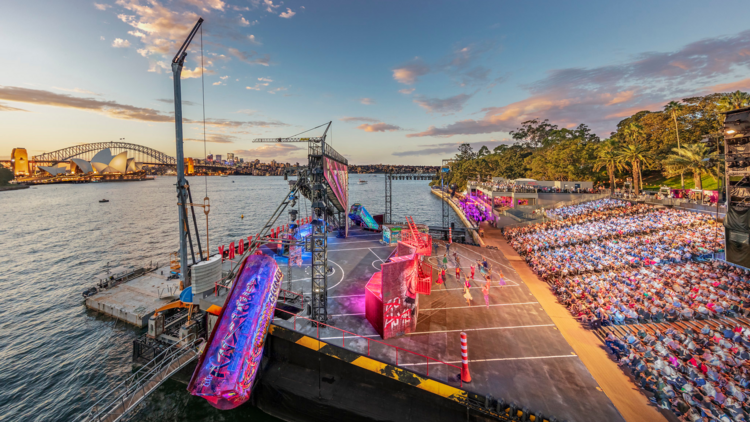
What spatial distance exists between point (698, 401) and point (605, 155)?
60.0m

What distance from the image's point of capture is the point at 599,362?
12.8 meters

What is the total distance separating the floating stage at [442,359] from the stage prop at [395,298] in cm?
52

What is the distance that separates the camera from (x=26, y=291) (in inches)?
1112

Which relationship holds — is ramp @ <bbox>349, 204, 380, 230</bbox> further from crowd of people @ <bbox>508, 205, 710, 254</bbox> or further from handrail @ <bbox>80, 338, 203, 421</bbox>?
handrail @ <bbox>80, 338, 203, 421</bbox>

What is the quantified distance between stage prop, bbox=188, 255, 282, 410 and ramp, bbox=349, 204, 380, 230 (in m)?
26.3

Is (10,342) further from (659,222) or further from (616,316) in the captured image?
(659,222)

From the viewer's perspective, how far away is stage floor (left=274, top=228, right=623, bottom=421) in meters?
10.9

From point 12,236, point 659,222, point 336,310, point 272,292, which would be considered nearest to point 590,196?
point 659,222

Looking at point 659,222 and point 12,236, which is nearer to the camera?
point 659,222

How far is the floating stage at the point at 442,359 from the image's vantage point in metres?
11.0

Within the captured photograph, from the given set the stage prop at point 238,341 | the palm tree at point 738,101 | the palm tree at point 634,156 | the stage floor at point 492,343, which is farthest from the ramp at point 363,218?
the palm tree at point 634,156

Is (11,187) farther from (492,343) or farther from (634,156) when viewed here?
(634,156)

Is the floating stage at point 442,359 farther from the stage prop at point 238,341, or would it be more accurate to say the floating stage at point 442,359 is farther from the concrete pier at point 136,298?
the concrete pier at point 136,298

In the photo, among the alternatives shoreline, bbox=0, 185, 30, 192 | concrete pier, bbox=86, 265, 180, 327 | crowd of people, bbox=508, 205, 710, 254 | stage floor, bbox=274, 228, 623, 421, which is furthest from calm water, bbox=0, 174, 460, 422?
shoreline, bbox=0, 185, 30, 192
